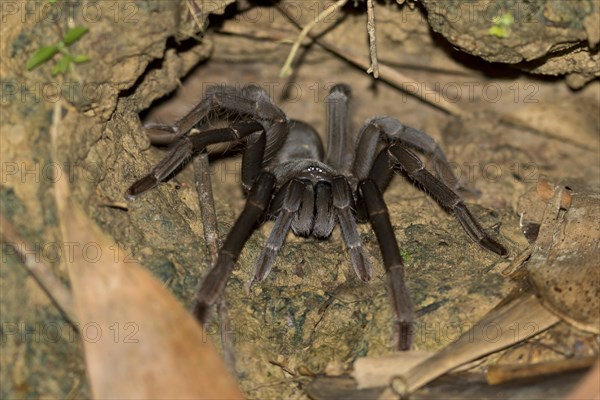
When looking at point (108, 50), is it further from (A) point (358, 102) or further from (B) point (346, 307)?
(A) point (358, 102)

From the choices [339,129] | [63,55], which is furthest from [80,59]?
[339,129]

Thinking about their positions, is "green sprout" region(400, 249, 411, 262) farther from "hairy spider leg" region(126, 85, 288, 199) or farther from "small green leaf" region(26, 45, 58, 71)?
"small green leaf" region(26, 45, 58, 71)

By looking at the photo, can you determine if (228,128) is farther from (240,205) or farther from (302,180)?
(240,205)

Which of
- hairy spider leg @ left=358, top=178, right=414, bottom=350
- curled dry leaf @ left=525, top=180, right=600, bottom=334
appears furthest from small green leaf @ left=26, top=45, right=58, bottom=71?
curled dry leaf @ left=525, top=180, right=600, bottom=334

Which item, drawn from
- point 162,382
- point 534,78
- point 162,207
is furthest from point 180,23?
point 534,78

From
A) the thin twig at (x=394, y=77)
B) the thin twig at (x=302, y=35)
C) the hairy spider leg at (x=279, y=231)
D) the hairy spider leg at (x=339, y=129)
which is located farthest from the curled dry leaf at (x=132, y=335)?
the thin twig at (x=394, y=77)

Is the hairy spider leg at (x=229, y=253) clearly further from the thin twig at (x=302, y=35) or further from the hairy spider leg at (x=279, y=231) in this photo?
the thin twig at (x=302, y=35)
